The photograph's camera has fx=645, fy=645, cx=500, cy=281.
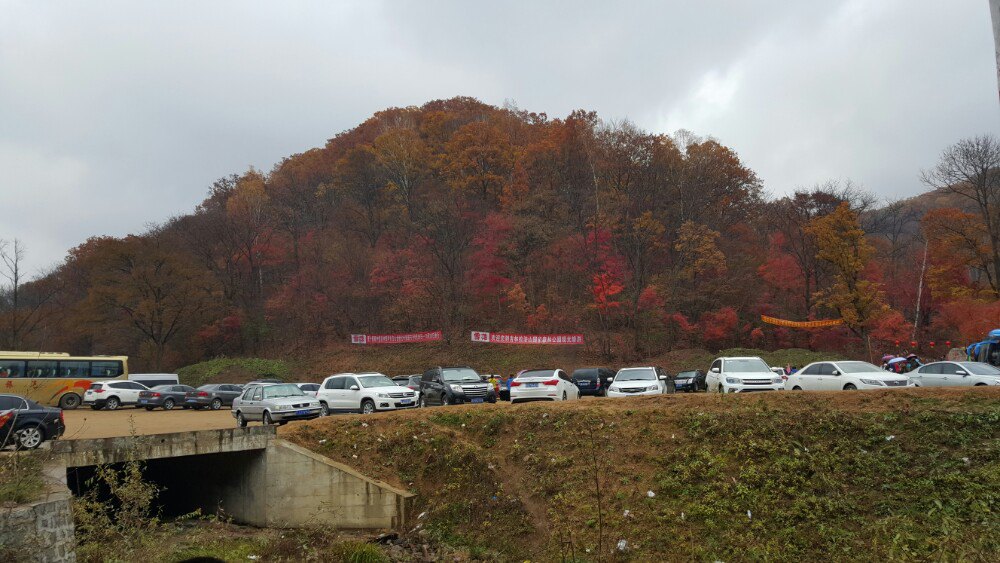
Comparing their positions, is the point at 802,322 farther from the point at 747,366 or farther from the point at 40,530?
the point at 40,530

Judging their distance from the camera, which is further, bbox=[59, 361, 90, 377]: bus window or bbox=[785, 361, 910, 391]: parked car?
bbox=[59, 361, 90, 377]: bus window

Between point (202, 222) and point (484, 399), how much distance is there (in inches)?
2142

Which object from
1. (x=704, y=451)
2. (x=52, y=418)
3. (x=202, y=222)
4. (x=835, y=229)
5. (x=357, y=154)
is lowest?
(x=704, y=451)

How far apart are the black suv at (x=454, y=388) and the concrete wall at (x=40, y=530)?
11890 millimetres

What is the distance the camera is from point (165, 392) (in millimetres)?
33969

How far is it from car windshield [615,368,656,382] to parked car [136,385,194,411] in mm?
24567

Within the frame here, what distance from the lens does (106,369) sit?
3716 cm

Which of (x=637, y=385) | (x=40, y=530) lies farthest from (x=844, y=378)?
(x=40, y=530)

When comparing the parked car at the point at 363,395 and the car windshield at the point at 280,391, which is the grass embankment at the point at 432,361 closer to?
the parked car at the point at 363,395

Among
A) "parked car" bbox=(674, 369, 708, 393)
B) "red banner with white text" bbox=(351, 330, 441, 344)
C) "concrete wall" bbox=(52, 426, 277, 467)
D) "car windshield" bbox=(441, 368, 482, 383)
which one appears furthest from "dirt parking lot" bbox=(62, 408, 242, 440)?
"red banner with white text" bbox=(351, 330, 441, 344)

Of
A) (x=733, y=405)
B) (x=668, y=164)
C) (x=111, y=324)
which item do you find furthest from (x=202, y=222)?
(x=733, y=405)

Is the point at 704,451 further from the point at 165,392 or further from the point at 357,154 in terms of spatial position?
the point at 357,154

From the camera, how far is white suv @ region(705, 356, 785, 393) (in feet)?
65.1

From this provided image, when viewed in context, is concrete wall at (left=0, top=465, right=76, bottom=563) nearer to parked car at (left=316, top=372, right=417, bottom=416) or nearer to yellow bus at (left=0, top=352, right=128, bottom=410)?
parked car at (left=316, top=372, right=417, bottom=416)
